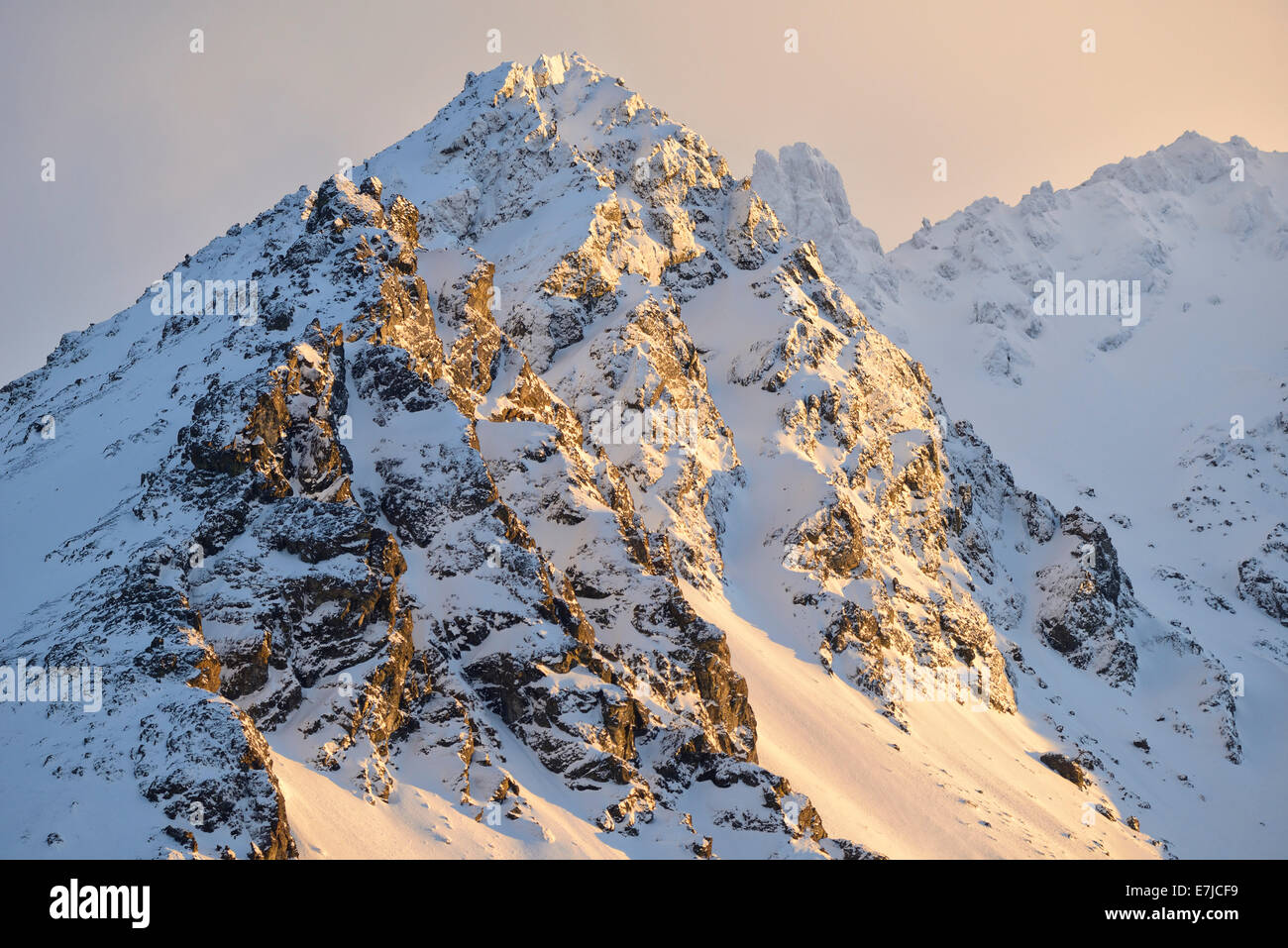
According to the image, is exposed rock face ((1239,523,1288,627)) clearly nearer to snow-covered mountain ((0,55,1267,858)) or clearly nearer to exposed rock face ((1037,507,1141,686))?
snow-covered mountain ((0,55,1267,858))

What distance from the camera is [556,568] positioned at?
90.1m

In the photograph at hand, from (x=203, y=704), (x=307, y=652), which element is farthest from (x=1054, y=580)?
(x=203, y=704)

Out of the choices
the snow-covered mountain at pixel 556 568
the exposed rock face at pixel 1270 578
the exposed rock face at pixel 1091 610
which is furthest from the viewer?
the exposed rock face at pixel 1270 578

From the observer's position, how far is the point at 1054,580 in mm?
155250

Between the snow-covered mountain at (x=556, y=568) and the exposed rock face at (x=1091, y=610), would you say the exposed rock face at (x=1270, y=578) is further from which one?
the exposed rock face at (x=1091, y=610)

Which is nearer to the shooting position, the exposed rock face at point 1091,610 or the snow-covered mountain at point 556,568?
the snow-covered mountain at point 556,568

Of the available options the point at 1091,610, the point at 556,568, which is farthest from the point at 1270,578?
the point at 556,568

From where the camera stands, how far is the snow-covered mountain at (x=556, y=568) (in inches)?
2522

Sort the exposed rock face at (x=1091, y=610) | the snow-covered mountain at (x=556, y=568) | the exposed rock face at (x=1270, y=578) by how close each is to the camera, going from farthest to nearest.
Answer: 1. the exposed rock face at (x=1270, y=578)
2. the exposed rock face at (x=1091, y=610)
3. the snow-covered mountain at (x=556, y=568)

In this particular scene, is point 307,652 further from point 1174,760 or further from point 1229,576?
point 1229,576

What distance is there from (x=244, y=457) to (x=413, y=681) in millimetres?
18421

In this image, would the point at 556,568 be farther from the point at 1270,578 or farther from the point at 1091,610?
the point at 1270,578

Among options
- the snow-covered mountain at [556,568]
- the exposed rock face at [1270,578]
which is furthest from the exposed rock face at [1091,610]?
the exposed rock face at [1270,578]

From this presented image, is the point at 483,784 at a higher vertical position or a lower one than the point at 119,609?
lower
